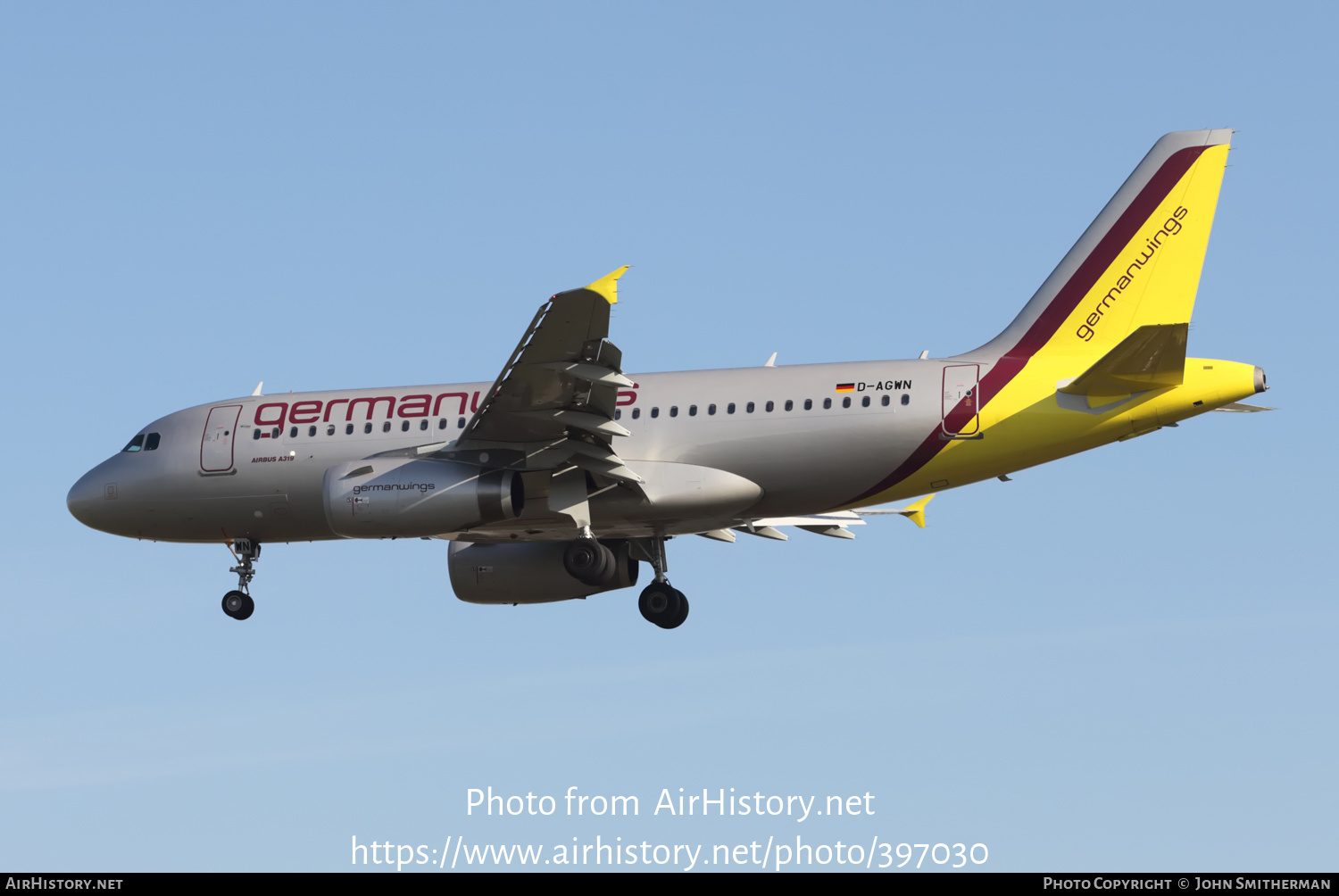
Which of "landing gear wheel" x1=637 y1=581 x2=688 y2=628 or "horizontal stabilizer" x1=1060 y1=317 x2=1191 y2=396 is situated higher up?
"horizontal stabilizer" x1=1060 y1=317 x2=1191 y2=396

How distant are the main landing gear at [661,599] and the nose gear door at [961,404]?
7.18 metres

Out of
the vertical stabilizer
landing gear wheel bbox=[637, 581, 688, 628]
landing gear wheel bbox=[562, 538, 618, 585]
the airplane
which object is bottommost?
landing gear wheel bbox=[562, 538, 618, 585]

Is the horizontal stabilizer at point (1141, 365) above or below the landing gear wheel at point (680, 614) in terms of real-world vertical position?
above

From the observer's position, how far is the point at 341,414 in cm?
3450

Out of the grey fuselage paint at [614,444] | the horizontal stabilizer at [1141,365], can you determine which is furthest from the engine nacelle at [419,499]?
the horizontal stabilizer at [1141,365]

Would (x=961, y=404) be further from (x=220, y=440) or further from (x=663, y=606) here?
(x=220, y=440)

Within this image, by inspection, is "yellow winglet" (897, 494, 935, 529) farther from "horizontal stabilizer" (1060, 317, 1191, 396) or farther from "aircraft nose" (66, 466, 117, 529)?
"aircraft nose" (66, 466, 117, 529)

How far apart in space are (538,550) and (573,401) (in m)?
6.81

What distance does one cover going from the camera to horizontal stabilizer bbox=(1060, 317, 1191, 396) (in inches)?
1143

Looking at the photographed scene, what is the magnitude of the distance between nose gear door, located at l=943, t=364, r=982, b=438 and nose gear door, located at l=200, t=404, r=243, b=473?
13763 millimetres

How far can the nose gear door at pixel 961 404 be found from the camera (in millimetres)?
30703

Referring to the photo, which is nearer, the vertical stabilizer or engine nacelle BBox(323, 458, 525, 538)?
engine nacelle BBox(323, 458, 525, 538)

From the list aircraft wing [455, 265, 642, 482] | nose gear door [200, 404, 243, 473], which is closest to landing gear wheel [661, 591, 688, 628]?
aircraft wing [455, 265, 642, 482]

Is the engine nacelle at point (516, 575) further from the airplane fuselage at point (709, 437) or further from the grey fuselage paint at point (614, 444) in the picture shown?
the airplane fuselage at point (709, 437)
